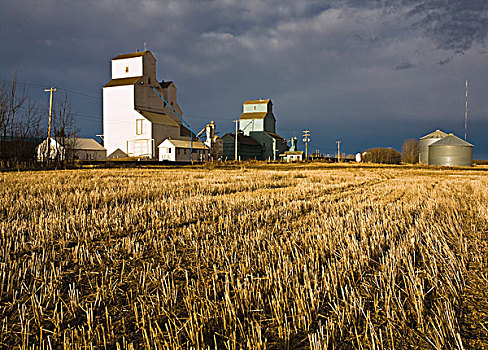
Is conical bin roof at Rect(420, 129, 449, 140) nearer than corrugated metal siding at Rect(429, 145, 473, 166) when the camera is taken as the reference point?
No

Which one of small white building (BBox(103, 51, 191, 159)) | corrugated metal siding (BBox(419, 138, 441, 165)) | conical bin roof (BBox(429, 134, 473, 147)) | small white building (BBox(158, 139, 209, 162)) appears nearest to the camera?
conical bin roof (BBox(429, 134, 473, 147))

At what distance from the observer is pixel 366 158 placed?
255 ft

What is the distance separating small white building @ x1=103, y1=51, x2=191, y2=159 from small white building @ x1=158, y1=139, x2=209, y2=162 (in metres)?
1.46

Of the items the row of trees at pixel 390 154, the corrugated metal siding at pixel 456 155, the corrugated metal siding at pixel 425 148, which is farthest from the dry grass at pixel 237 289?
the row of trees at pixel 390 154

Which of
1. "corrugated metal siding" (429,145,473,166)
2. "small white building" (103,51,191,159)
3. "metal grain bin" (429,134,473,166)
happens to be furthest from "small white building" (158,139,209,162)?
"corrugated metal siding" (429,145,473,166)

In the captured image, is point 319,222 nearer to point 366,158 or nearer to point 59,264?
point 59,264

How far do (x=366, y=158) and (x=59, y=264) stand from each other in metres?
81.1

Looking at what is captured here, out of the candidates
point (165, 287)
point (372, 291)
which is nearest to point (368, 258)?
point (372, 291)

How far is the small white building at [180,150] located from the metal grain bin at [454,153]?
37239 millimetres

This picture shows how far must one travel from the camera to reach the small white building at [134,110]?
157 ft

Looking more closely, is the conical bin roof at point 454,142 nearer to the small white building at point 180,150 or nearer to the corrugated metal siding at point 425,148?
the corrugated metal siding at point 425,148

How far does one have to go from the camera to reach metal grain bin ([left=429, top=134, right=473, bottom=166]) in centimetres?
4506

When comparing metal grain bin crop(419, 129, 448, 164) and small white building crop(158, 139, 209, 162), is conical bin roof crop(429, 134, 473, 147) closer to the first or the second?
metal grain bin crop(419, 129, 448, 164)

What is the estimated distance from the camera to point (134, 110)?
158 ft
